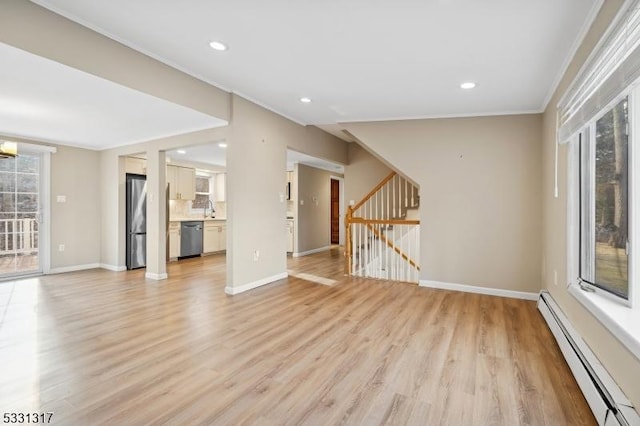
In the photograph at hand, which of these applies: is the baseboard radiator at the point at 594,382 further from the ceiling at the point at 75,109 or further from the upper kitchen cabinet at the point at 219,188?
the upper kitchen cabinet at the point at 219,188

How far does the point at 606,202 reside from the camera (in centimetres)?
225

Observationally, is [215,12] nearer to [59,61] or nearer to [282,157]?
[59,61]

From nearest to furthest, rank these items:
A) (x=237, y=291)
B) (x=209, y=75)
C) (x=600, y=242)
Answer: (x=600, y=242)
(x=209, y=75)
(x=237, y=291)

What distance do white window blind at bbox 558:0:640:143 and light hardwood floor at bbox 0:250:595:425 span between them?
178cm

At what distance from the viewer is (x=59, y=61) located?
2400 millimetres

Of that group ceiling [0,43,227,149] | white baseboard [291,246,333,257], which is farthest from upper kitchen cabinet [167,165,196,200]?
white baseboard [291,246,333,257]

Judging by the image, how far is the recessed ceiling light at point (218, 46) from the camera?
107 inches

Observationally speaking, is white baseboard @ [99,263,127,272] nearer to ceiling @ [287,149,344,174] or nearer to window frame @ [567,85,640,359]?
ceiling @ [287,149,344,174]

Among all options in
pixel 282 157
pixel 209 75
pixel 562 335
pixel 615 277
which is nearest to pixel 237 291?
Answer: pixel 282 157

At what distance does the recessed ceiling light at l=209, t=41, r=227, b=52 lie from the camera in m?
2.71

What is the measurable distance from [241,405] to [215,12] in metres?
2.58

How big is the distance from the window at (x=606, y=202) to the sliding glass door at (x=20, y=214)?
7427 mm

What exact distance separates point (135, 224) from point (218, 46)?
4329 mm

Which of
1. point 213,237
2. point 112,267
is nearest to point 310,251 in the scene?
point 213,237
